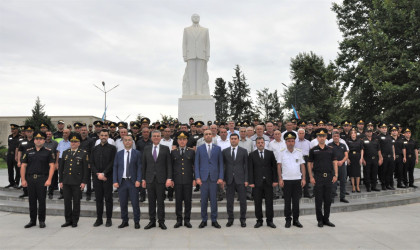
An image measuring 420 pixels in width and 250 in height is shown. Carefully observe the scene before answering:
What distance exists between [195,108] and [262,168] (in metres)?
9.71

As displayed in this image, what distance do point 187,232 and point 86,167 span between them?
2439 mm

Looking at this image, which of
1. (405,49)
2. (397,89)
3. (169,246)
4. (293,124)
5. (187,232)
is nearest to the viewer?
(169,246)

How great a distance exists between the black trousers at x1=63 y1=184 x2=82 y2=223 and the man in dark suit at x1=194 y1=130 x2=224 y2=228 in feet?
7.93

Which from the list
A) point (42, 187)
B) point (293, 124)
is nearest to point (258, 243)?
point (42, 187)

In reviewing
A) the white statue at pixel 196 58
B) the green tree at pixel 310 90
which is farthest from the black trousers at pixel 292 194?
the green tree at pixel 310 90

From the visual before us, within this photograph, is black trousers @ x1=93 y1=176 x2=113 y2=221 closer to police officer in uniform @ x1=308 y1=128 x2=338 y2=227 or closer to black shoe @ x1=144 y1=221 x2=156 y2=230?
black shoe @ x1=144 y1=221 x2=156 y2=230

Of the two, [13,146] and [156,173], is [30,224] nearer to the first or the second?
[156,173]

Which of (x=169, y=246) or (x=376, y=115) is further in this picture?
(x=376, y=115)

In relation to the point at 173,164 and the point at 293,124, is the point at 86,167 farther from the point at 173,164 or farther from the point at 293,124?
the point at 293,124

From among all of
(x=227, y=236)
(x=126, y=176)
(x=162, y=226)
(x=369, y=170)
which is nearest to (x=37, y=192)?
(x=126, y=176)

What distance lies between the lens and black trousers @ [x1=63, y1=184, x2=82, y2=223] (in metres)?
6.62

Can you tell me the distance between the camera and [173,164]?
6.72m

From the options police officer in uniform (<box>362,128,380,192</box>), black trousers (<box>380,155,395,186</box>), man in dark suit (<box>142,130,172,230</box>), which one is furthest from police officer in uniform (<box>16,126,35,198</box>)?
black trousers (<box>380,155,395,186</box>)

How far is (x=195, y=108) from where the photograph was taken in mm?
15984
